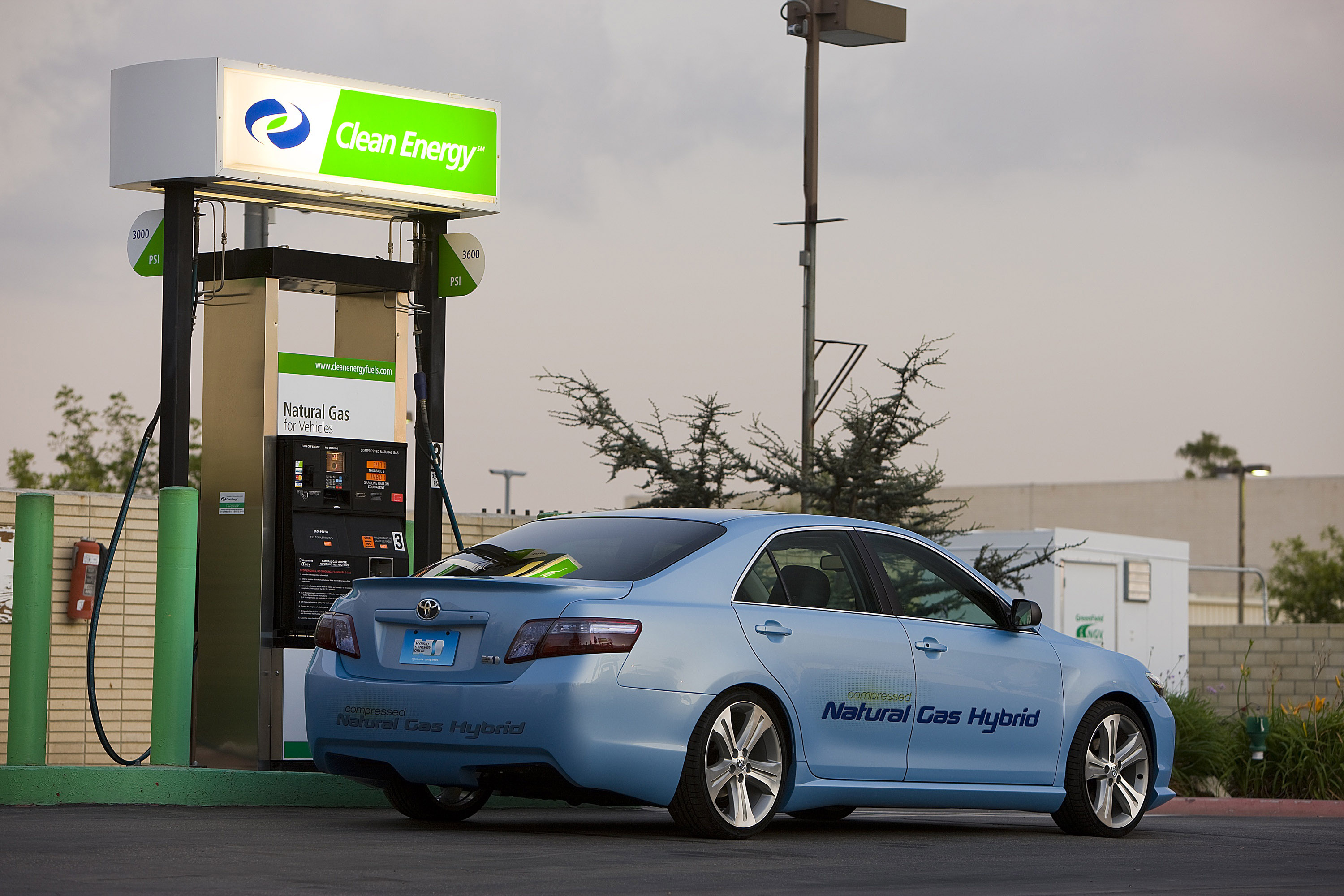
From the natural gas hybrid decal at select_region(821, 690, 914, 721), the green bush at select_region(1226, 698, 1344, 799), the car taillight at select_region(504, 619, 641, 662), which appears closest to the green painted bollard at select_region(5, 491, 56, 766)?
the car taillight at select_region(504, 619, 641, 662)

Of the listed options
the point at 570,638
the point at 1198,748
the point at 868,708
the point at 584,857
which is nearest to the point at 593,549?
the point at 570,638

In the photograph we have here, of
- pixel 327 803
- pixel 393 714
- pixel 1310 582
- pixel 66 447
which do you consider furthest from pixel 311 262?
pixel 1310 582

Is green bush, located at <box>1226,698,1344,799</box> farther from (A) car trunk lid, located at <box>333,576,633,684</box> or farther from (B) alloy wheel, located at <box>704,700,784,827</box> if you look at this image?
(A) car trunk lid, located at <box>333,576,633,684</box>

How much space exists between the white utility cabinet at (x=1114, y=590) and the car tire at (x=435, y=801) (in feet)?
46.1

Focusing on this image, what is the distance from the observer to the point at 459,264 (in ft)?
39.8

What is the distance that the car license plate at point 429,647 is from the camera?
26.7ft

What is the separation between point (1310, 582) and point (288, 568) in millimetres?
58111

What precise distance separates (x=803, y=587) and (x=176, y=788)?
337cm

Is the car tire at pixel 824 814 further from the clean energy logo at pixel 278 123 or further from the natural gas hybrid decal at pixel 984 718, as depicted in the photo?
the clean energy logo at pixel 278 123

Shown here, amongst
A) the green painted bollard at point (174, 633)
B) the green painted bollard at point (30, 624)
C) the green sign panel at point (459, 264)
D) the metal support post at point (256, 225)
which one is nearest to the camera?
the green painted bollard at point (30, 624)

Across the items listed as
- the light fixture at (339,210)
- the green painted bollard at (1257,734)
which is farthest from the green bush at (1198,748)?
the light fixture at (339,210)

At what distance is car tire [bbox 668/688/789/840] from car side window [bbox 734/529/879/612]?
1.69 ft

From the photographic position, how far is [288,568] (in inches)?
437

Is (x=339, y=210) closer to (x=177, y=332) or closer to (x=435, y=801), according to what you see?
(x=177, y=332)
